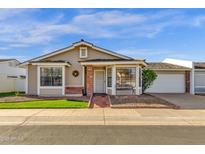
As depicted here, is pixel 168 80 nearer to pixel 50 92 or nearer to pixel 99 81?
pixel 99 81

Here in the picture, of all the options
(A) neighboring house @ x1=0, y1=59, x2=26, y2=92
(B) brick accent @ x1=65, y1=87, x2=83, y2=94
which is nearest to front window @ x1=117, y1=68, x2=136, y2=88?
(B) brick accent @ x1=65, y1=87, x2=83, y2=94

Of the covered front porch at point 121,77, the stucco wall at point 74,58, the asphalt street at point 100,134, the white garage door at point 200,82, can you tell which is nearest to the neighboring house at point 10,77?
the stucco wall at point 74,58

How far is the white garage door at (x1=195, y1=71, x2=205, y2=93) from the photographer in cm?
3105

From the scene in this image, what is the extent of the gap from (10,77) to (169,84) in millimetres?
19790

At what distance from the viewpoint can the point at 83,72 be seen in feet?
82.0

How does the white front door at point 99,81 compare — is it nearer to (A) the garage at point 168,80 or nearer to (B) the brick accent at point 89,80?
(B) the brick accent at point 89,80

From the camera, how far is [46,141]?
8195mm

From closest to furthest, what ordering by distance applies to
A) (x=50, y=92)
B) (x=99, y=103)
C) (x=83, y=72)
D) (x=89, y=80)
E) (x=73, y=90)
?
(x=99, y=103)
(x=50, y=92)
(x=89, y=80)
(x=73, y=90)
(x=83, y=72)

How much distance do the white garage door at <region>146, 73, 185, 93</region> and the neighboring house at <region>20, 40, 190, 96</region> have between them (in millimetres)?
7452

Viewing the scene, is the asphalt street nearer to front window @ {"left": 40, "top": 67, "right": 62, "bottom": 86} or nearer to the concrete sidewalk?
the concrete sidewalk

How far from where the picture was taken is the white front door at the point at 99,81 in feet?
84.2

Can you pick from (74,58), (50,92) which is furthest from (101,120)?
(74,58)
